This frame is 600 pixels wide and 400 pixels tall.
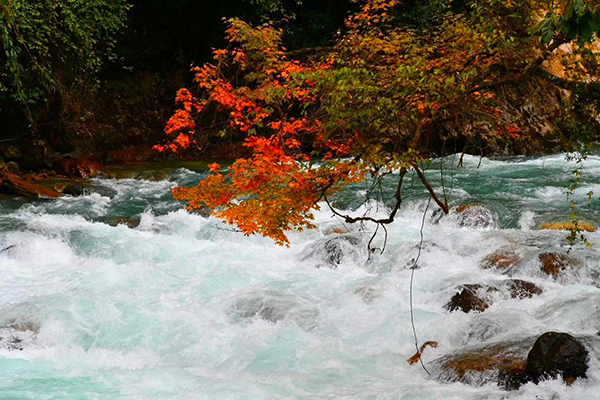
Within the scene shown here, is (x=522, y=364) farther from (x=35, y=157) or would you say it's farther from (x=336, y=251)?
(x=35, y=157)

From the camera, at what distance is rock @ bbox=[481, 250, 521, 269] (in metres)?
6.57

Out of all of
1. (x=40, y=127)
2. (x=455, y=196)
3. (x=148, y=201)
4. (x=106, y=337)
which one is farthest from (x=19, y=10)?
(x=455, y=196)

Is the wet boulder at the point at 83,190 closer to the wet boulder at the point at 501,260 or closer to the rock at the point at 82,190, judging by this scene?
the rock at the point at 82,190

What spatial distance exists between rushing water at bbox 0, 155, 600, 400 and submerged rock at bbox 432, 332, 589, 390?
83 millimetres

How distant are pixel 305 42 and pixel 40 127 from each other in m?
7.74

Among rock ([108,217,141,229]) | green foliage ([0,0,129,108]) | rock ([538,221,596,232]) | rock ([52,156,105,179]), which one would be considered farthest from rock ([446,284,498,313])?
rock ([52,156,105,179])

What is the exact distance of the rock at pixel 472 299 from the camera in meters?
5.58

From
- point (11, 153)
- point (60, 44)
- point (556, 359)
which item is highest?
point (60, 44)

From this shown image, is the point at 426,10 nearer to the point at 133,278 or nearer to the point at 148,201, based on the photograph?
the point at 148,201

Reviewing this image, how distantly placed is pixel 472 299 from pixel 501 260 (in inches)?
49.7

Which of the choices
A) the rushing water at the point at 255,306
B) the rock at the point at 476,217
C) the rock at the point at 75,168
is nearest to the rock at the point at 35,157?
the rock at the point at 75,168

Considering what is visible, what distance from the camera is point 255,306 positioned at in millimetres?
5988

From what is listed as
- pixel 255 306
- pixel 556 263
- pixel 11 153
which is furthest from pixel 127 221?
pixel 556 263

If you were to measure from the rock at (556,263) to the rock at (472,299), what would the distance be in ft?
→ 2.74
